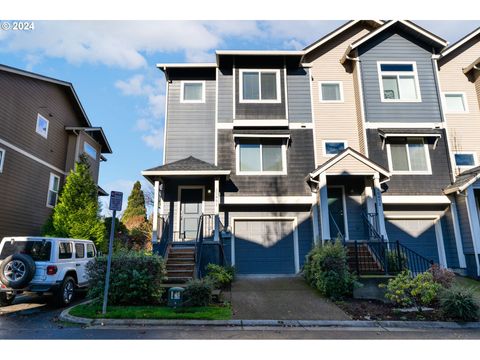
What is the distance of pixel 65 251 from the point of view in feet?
28.5

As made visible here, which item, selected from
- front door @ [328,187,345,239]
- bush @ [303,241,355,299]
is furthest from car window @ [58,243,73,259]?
front door @ [328,187,345,239]

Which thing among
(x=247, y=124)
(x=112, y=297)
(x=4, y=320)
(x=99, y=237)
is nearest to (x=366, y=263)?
(x=247, y=124)

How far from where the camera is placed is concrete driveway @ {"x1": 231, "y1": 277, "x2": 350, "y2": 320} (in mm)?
6953

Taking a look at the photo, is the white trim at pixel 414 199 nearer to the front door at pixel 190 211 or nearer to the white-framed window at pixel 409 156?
the white-framed window at pixel 409 156

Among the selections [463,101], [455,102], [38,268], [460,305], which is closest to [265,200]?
[460,305]

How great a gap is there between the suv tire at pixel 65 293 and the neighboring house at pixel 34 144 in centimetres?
564

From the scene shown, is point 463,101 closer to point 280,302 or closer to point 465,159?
point 465,159

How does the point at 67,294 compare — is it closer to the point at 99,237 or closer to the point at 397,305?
the point at 99,237

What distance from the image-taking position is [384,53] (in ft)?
44.3

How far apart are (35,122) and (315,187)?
43.1 feet

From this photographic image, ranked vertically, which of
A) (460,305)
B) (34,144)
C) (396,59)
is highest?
(396,59)

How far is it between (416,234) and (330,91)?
23.0 ft

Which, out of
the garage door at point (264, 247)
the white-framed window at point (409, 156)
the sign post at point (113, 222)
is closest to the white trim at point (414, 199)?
the white-framed window at point (409, 156)

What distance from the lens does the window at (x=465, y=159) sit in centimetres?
1270
